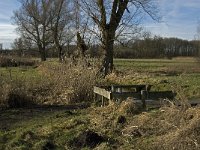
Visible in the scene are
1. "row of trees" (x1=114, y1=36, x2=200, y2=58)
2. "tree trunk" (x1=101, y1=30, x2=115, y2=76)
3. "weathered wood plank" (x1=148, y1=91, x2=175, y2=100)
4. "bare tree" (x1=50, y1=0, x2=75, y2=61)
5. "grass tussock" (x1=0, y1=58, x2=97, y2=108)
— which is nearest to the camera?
"weathered wood plank" (x1=148, y1=91, x2=175, y2=100)

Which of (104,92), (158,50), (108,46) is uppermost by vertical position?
(108,46)

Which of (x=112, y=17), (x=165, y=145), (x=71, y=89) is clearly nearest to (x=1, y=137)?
(x=165, y=145)

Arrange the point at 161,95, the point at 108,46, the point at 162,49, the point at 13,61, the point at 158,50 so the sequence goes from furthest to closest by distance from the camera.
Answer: the point at 162,49 < the point at 158,50 < the point at 13,61 < the point at 108,46 < the point at 161,95

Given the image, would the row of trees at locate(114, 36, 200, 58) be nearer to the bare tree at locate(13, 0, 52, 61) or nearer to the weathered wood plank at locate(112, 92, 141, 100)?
the bare tree at locate(13, 0, 52, 61)

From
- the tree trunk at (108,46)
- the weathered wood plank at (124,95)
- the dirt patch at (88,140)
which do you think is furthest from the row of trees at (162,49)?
the dirt patch at (88,140)

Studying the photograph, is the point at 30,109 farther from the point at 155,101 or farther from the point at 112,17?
the point at 112,17

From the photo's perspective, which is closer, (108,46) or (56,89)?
(56,89)

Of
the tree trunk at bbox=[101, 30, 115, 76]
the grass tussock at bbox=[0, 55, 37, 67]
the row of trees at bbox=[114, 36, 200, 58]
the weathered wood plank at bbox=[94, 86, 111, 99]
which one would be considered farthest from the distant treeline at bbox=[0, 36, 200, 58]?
the weathered wood plank at bbox=[94, 86, 111, 99]

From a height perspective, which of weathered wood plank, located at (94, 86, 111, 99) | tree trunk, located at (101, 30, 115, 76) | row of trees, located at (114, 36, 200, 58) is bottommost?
row of trees, located at (114, 36, 200, 58)

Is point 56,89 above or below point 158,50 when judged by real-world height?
above

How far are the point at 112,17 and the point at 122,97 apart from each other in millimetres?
17281

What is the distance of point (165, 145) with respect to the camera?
873 cm

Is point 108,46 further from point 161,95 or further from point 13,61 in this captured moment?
point 161,95

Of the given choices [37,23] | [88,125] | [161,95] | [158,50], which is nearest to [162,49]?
[158,50]
